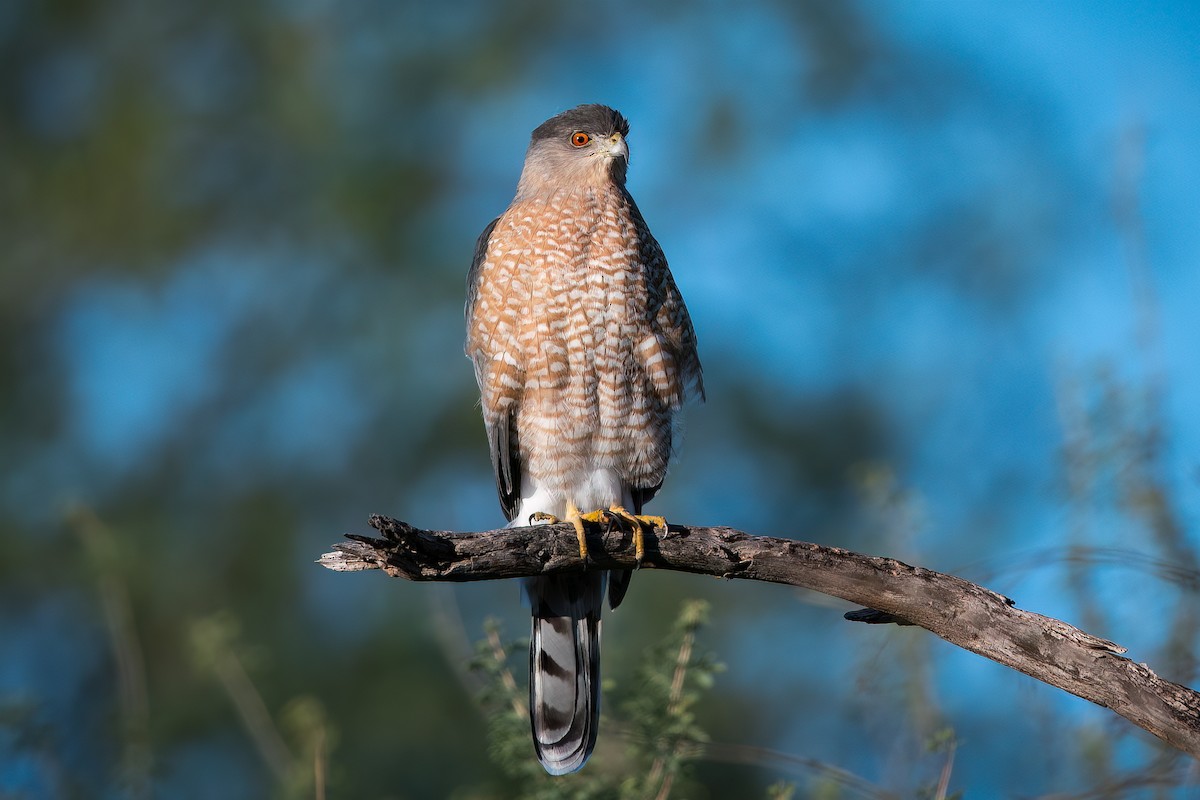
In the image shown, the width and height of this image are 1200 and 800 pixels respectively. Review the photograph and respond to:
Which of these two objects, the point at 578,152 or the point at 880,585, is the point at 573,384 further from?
the point at 880,585

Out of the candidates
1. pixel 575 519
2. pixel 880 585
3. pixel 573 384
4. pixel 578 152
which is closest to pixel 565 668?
pixel 575 519

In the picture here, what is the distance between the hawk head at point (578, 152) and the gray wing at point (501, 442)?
0.97 feet

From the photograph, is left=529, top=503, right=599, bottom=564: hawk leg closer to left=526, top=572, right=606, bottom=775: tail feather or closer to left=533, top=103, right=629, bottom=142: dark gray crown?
left=526, top=572, right=606, bottom=775: tail feather

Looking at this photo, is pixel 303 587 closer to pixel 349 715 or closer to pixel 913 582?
pixel 349 715

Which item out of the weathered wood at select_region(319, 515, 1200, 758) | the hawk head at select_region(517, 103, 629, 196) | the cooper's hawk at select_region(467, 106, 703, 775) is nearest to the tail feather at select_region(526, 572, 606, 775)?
the cooper's hawk at select_region(467, 106, 703, 775)

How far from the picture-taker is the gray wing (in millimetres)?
4266

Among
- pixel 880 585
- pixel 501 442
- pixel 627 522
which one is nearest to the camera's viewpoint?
pixel 880 585

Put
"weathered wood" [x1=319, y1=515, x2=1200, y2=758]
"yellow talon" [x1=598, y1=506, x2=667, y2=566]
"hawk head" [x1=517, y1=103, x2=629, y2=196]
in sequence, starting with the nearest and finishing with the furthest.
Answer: "weathered wood" [x1=319, y1=515, x2=1200, y2=758], "yellow talon" [x1=598, y1=506, x2=667, y2=566], "hawk head" [x1=517, y1=103, x2=629, y2=196]

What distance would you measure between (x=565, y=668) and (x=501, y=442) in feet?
2.65

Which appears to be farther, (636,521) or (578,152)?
(578,152)

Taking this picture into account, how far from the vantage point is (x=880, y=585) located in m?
3.02

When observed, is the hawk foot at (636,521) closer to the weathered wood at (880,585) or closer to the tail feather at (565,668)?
the weathered wood at (880,585)

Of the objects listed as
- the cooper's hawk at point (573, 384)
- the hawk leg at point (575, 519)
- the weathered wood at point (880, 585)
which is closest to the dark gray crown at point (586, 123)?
the cooper's hawk at point (573, 384)

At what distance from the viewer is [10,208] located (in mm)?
15469
